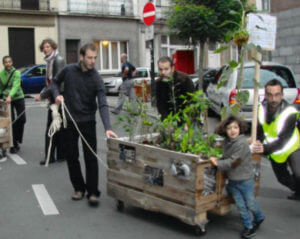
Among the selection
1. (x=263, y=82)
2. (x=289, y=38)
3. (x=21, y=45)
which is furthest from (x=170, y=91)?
(x=21, y=45)

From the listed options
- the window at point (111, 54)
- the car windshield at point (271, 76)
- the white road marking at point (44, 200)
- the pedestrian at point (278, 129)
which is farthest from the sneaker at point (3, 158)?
the window at point (111, 54)

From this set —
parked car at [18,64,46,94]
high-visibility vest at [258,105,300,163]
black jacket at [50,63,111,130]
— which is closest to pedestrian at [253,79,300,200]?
high-visibility vest at [258,105,300,163]

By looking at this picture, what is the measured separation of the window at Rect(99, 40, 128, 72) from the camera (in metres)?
32.4

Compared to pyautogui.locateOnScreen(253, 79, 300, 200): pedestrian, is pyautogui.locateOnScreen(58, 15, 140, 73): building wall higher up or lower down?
higher up

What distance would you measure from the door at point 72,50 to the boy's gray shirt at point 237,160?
2687 cm

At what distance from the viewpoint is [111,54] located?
32812 millimetres

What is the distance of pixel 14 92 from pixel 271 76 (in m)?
5.62

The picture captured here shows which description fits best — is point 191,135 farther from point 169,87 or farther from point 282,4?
point 282,4

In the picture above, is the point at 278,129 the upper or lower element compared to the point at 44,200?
upper

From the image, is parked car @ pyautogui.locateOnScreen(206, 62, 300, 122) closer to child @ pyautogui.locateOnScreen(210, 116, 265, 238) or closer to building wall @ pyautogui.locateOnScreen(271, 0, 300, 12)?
child @ pyautogui.locateOnScreen(210, 116, 265, 238)

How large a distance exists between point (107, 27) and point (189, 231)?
28.2 meters

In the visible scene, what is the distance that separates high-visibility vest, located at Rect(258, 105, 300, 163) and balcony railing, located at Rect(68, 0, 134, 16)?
86.4 ft

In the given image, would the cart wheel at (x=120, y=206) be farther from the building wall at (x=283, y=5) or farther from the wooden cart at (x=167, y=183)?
the building wall at (x=283, y=5)

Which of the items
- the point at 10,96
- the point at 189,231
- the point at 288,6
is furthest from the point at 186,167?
the point at 288,6
